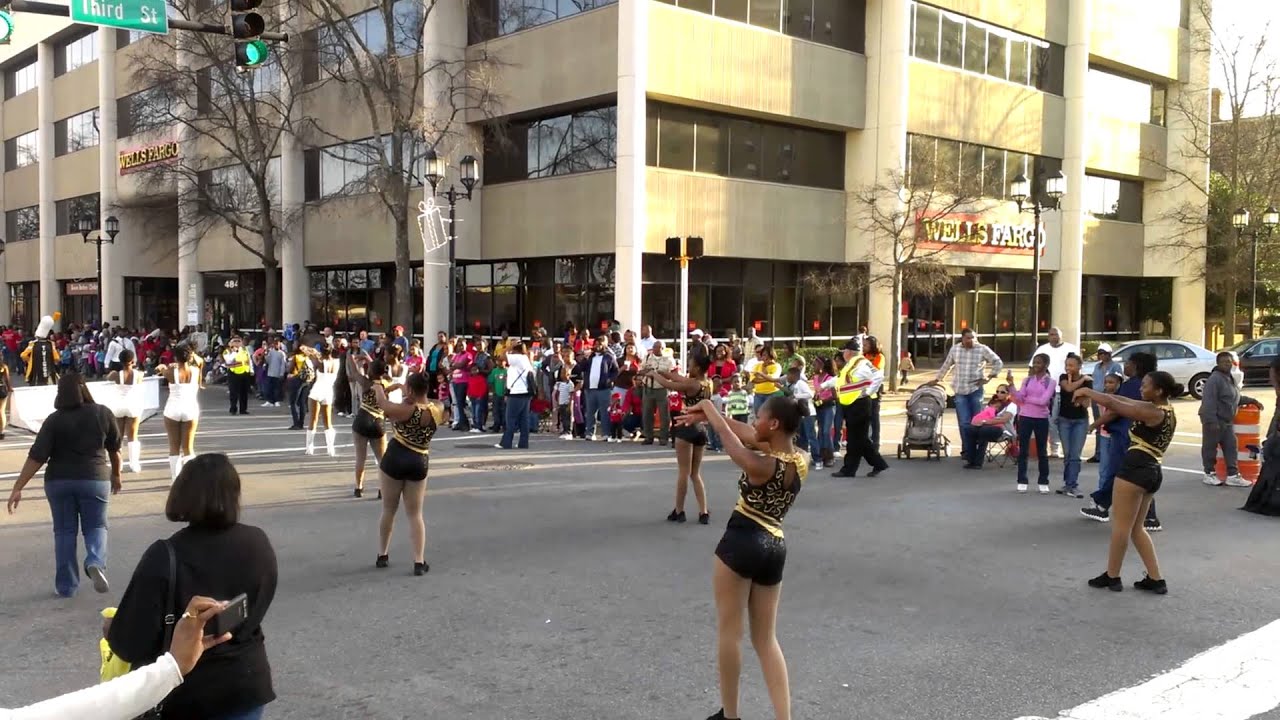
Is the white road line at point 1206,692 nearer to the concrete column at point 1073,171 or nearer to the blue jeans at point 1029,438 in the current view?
the blue jeans at point 1029,438

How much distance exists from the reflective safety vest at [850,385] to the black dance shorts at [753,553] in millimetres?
8784

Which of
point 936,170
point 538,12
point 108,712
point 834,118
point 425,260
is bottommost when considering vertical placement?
point 108,712

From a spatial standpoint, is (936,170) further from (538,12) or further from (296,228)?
(296,228)

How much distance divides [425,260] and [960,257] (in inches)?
681

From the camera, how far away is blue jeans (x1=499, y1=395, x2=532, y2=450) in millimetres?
16578

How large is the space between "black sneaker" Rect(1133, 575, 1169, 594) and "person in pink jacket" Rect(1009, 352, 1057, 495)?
4.60m

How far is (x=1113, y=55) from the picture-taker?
123 ft

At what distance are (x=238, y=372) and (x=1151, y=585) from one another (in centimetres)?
1927

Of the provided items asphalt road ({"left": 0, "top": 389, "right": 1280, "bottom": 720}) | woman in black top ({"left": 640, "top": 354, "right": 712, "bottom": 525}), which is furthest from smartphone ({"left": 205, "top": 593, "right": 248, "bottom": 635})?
woman in black top ({"left": 640, "top": 354, "right": 712, "bottom": 525})

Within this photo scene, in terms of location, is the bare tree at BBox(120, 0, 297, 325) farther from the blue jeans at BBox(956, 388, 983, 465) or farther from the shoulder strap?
the shoulder strap

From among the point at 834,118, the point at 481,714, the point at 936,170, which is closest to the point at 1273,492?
the point at 481,714

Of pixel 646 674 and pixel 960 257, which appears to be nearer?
pixel 646 674

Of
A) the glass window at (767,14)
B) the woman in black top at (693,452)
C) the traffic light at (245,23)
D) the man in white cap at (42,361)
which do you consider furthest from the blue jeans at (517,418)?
the man in white cap at (42,361)

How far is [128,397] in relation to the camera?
43.9 feet
